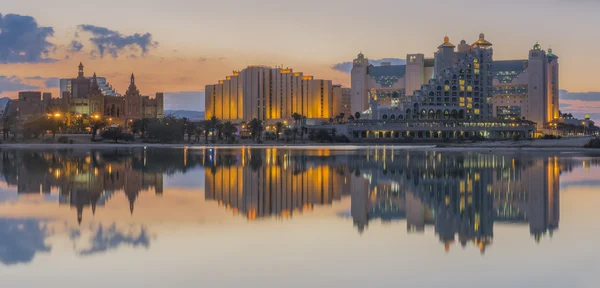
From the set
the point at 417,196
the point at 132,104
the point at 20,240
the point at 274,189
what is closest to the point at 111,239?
the point at 20,240

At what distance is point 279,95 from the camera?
19725cm

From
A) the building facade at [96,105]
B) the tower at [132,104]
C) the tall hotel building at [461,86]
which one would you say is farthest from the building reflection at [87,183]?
the tower at [132,104]

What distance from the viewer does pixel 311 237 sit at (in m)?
18.4

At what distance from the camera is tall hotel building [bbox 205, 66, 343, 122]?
19438 cm

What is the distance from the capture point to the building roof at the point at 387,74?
622 feet

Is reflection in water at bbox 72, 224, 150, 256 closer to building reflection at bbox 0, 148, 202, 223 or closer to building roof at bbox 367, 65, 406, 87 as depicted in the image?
building reflection at bbox 0, 148, 202, 223

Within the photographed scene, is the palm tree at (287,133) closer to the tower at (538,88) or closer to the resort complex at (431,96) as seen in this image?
the resort complex at (431,96)

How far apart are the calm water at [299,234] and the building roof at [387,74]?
155859mm

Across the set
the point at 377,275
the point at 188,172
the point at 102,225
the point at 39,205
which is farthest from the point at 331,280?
the point at 188,172

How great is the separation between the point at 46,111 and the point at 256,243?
17362cm

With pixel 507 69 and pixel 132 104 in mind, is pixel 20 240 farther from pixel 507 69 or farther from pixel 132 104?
pixel 507 69

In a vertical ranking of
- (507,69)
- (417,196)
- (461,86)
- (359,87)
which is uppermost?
(507,69)

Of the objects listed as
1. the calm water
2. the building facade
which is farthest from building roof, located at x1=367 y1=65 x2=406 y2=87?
Answer: the calm water

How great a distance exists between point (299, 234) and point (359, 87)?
173027 millimetres
